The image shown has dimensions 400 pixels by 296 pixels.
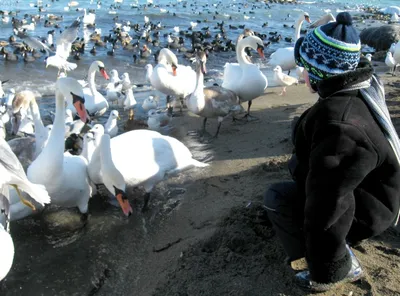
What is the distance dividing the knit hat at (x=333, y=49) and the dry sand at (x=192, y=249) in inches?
58.9

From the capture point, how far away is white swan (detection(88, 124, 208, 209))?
5.33m

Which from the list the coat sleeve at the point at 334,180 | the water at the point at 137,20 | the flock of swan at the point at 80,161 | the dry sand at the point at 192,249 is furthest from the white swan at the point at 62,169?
the water at the point at 137,20

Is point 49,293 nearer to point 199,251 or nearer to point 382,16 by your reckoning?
point 199,251

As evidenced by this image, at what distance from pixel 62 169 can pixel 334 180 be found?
3361mm

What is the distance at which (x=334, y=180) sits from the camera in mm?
2576

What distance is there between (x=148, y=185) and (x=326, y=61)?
3206mm

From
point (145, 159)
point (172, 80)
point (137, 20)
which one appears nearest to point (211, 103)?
point (172, 80)

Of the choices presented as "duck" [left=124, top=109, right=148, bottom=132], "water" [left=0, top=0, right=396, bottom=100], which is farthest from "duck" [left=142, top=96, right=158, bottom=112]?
"water" [left=0, top=0, right=396, bottom=100]

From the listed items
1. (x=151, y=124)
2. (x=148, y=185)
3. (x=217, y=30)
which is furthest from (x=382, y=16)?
(x=148, y=185)

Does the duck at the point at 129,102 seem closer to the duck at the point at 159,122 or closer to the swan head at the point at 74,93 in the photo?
the duck at the point at 159,122

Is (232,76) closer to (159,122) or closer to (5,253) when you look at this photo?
(159,122)

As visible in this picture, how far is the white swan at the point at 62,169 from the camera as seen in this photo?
4980mm

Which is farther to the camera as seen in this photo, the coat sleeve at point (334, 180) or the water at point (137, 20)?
the water at point (137, 20)

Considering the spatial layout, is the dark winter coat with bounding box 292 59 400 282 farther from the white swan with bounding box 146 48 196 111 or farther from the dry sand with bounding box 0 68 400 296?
the white swan with bounding box 146 48 196 111
